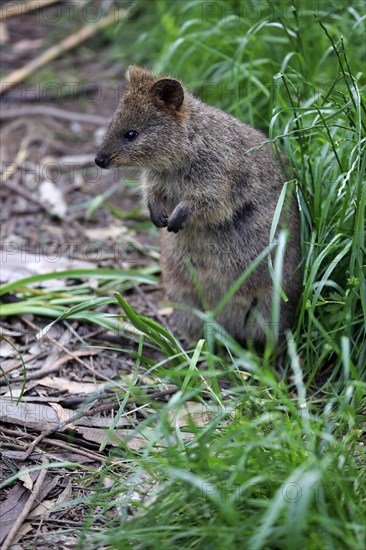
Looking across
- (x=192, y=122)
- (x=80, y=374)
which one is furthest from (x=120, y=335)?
(x=192, y=122)

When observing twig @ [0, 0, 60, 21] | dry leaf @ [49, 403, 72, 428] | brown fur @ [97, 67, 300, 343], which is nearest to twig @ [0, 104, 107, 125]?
twig @ [0, 0, 60, 21]

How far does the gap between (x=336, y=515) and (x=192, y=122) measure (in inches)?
125

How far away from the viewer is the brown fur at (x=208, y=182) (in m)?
5.64

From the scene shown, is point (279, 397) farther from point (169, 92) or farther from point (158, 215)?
point (169, 92)

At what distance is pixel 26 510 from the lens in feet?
13.9

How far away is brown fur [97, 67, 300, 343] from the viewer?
18.5 ft

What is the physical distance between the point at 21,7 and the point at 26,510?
28.3 feet

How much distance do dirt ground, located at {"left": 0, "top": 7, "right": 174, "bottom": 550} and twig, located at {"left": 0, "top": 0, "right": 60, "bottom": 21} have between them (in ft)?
0.75

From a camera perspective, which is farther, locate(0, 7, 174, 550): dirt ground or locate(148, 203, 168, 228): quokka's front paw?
locate(148, 203, 168, 228): quokka's front paw

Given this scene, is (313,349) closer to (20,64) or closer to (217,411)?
(217,411)

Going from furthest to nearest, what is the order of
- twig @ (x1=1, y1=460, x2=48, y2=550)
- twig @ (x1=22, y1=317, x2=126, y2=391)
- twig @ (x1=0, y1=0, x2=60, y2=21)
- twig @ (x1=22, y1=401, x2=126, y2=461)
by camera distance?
twig @ (x1=0, y1=0, x2=60, y2=21), twig @ (x1=22, y1=317, x2=126, y2=391), twig @ (x1=22, y1=401, x2=126, y2=461), twig @ (x1=1, y1=460, x2=48, y2=550)

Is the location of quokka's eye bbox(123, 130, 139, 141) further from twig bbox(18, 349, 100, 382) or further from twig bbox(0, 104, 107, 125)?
twig bbox(0, 104, 107, 125)

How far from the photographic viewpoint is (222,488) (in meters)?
3.69

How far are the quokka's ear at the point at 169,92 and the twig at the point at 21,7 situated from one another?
6078 millimetres
